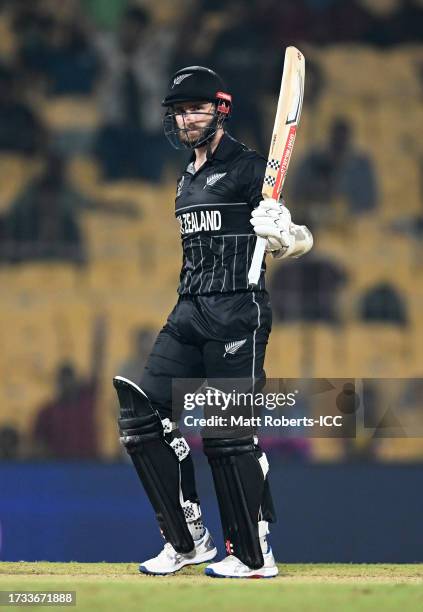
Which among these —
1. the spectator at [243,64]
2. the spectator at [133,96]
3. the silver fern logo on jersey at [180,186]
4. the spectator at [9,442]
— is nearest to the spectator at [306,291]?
the spectator at [243,64]

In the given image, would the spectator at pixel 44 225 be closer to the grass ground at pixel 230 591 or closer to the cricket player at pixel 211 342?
the cricket player at pixel 211 342

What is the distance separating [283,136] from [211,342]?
2.09 ft

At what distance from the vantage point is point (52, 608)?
10.5 feet

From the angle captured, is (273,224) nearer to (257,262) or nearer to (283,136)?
(257,262)

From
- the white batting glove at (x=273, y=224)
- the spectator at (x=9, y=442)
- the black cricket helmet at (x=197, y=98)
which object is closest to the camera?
the white batting glove at (x=273, y=224)

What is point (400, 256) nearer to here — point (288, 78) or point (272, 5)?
point (272, 5)

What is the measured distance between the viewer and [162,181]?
33.7ft

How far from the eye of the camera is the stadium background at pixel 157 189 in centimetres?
984

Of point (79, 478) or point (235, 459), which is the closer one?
point (235, 459)

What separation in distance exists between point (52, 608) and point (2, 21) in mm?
7887

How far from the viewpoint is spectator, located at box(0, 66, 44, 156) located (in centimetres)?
1021

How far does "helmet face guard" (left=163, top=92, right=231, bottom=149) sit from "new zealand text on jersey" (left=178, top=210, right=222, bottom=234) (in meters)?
0.21

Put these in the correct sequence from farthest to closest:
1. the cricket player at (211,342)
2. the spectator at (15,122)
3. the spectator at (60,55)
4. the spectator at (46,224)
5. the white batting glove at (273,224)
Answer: the spectator at (60,55) < the spectator at (15,122) < the spectator at (46,224) < the cricket player at (211,342) < the white batting glove at (273,224)

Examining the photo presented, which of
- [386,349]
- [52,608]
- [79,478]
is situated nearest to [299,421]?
[52,608]
